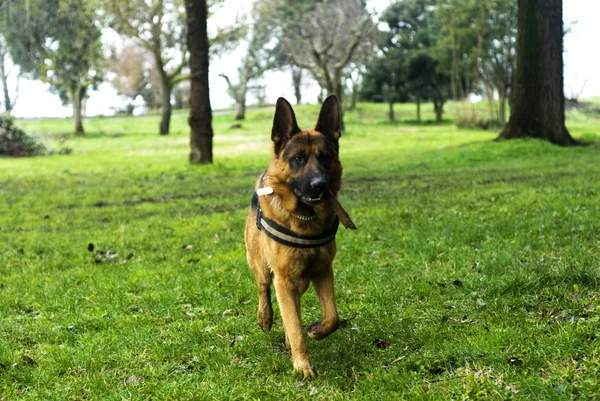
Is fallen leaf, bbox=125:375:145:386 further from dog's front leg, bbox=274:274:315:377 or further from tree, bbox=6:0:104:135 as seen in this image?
tree, bbox=6:0:104:135

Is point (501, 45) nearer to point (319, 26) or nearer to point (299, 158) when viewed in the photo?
point (319, 26)

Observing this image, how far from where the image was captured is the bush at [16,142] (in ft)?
102

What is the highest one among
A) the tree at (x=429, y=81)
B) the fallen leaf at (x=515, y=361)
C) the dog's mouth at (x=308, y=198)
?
the tree at (x=429, y=81)

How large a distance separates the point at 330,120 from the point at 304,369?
6.38ft

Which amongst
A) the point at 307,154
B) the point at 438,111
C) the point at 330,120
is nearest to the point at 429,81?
the point at 438,111

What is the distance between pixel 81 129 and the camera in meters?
46.6

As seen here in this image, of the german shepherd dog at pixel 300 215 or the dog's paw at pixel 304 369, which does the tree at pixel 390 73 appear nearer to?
the german shepherd dog at pixel 300 215

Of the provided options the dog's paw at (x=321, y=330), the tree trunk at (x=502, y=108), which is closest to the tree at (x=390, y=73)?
the tree trunk at (x=502, y=108)

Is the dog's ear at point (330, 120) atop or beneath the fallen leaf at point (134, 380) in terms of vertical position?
atop

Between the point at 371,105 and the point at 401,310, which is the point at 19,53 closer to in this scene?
the point at 371,105

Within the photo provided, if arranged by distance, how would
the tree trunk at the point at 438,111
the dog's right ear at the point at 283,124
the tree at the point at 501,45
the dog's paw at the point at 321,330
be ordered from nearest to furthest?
the dog's paw at the point at 321,330, the dog's right ear at the point at 283,124, the tree at the point at 501,45, the tree trunk at the point at 438,111

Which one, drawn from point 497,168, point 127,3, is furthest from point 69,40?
point 497,168

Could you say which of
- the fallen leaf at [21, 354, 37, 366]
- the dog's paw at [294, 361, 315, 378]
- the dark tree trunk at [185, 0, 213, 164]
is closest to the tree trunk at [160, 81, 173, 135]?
the dark tree trunk at [185, 0, 213, 164]

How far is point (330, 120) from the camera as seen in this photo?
4984 millimetres
